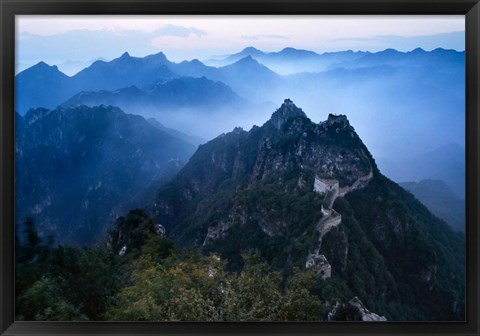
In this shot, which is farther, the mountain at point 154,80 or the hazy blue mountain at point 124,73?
the hazy blue mountain at point 124,73

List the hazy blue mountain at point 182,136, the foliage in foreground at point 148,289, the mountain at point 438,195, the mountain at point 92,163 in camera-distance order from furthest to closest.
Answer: the mountain at point 92,163 → the hazy blue mountain at point 182,136 → the mountain at point 438,195 → the foliage in foreground at point 148,289

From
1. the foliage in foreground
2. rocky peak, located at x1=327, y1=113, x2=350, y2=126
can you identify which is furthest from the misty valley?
rocky peak, located at x1=327, y1=113, x2=350, y2=126

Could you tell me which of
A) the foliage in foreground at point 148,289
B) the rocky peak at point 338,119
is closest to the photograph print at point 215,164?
the foliage in foreground at point 148,289

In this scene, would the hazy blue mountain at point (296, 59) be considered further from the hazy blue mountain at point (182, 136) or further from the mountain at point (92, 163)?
the mountain at point (92, 163)

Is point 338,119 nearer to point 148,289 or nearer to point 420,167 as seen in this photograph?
point 420,167

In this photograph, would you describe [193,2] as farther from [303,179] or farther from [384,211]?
[384,211]

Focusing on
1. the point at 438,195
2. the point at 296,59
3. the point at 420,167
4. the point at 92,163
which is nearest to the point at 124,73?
the point at 92,163
